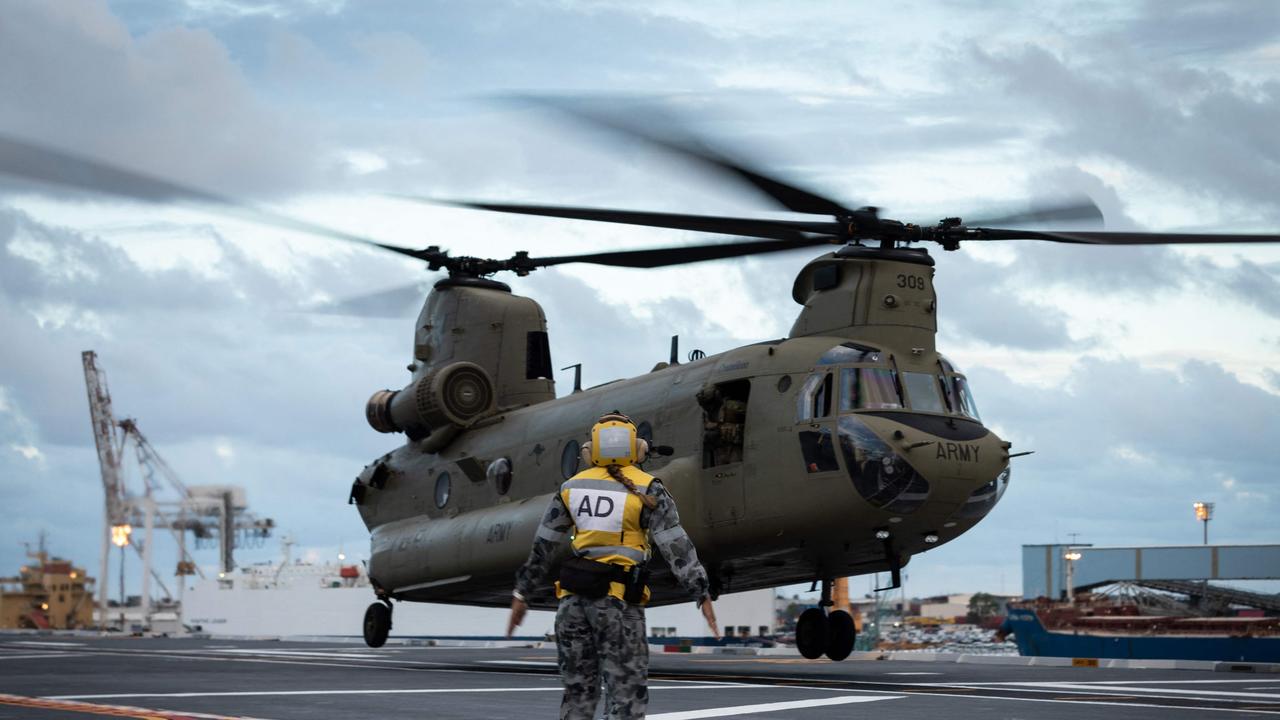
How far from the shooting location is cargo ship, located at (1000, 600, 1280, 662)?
46.0 metres

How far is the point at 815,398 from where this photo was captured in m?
19.7

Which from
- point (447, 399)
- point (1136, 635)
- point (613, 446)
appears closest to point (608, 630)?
point (613, 446)

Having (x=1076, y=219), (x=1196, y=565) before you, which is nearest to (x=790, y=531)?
(x=1076, y=219)

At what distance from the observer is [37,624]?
11125 centimetres

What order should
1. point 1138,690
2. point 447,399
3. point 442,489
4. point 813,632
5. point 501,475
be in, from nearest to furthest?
point 1138,690 < point 813,632 < point 501,475 < point 442,489 < point 447,399

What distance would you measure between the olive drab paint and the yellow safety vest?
34.6 feet

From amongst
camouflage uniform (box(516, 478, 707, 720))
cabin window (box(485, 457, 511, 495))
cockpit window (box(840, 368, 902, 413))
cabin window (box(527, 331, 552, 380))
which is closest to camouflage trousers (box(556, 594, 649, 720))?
camouflage uniform (box(516, 478, 707, 720))

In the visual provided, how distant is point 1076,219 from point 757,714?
35.6 feet

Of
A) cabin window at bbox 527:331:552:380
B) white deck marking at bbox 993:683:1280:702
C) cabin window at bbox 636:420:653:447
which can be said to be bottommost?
white deck marking at bbox 993:683:1280:702

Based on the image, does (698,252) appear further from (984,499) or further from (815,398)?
(984,499)

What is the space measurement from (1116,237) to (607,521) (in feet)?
45.5

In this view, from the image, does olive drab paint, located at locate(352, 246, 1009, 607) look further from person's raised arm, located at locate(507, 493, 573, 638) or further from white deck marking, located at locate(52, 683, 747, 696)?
person's raised arm, located at locate(507, 493, 573, 638)

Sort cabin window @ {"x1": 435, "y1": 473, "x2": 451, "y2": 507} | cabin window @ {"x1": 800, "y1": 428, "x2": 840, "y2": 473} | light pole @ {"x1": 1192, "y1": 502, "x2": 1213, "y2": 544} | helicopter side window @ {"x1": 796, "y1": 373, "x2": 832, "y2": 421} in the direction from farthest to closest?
1. light pole @ {"x1": 1192, "y1": 502, "x2": 1213, "y2": 544}
2. cabin window @ {"x1": 435, "y1": 473, "x2": 451, "y2": 507}
3. helicopter side window @ {"x1": 796, "y1": 373, "x2": 832, "y2": 421}
4. cabin window @ {"x1": 800, "y1": 428, "x2": 840, "y2": 473}

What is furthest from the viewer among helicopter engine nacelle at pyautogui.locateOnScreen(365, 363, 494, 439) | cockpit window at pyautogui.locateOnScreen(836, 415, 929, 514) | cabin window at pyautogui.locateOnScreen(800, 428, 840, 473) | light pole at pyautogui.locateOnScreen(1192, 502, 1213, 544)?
light pole at pyautogui.locateOnScreen(1192, 502, 1213, 544)
